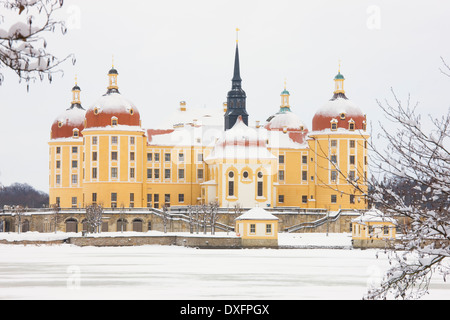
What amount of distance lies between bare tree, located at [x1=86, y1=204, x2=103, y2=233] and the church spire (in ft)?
75.2

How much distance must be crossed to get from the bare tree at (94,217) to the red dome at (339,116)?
2318 centimetres

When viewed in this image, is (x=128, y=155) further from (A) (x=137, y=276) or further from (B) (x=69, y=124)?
(A) (x=137, y=276)

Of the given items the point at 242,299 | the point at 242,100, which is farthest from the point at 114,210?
the point at 242,299

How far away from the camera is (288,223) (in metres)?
75.5

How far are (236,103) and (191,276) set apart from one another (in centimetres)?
5855

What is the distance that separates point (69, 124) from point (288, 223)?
954 inches

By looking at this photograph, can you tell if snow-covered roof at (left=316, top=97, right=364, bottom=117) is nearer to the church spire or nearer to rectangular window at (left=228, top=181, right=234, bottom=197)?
the church spire

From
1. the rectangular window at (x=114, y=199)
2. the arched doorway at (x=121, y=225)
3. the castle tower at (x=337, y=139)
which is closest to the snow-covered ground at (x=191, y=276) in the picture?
the arched doorway at (x=121, y=225)

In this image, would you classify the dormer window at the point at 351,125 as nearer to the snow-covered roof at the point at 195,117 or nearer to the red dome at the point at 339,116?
the red dome at the point at 339,116

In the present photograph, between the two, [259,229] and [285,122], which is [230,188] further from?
[285,122]

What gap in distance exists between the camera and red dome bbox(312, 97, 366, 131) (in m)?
84.4

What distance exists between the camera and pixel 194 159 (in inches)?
3398

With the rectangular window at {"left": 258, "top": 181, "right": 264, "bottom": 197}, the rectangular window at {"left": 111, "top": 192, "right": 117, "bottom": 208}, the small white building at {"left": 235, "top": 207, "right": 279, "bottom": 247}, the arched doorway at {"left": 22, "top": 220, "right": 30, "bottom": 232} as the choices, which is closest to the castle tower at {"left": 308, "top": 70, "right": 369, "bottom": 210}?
the rectangular window at {"left": 258, "top": 181, "right": 264, "bottom": 197}
